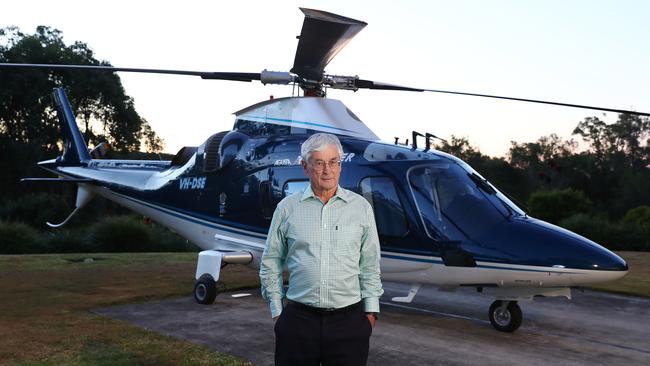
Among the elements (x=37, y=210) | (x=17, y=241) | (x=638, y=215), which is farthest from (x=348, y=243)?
(x=638, y=215)

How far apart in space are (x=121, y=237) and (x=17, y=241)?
9.60 ft

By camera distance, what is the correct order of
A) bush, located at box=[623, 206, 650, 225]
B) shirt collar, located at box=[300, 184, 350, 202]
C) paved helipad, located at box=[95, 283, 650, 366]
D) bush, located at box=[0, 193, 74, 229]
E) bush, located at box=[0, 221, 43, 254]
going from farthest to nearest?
bush, located at box=[623, 206, 650, 225], bush, located at box=[0, 193, 74, 229], bush, located at box=[0, 221, 43, 254], paved helipad, located at box=[95, 283, 650, 366], shirt collar, located at box=[300, 184, 350, 202]

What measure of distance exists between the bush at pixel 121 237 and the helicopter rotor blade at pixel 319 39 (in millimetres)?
12474

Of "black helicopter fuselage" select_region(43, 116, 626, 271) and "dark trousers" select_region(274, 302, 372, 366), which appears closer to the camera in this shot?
"dark trousers" select_region(274, 302, 372, 366)

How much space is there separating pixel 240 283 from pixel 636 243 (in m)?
16.8

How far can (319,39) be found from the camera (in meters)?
6.85

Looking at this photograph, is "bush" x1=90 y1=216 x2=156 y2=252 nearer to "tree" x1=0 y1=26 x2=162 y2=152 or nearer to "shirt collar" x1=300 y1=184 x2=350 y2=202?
"shirt collar" x1=300 y1=184 x2=350 y2=202

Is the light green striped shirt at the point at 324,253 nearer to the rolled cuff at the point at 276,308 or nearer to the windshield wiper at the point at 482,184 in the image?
the rolled cuff at the point at 276,308

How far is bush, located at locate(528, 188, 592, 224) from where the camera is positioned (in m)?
29.9

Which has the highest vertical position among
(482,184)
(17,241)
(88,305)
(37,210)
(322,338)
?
(482,184)

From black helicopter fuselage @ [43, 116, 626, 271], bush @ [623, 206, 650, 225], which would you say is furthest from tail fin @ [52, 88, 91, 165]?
bush @ [623, 206, 650, 225]

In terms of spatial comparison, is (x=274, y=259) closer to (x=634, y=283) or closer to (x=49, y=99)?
(x=634, y=283)

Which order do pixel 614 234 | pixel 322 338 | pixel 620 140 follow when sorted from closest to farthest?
1. pixel 322 338
2. pixel 614 234
3. pixel 620 140

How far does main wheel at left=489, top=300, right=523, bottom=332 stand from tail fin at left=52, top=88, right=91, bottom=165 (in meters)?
9.14
